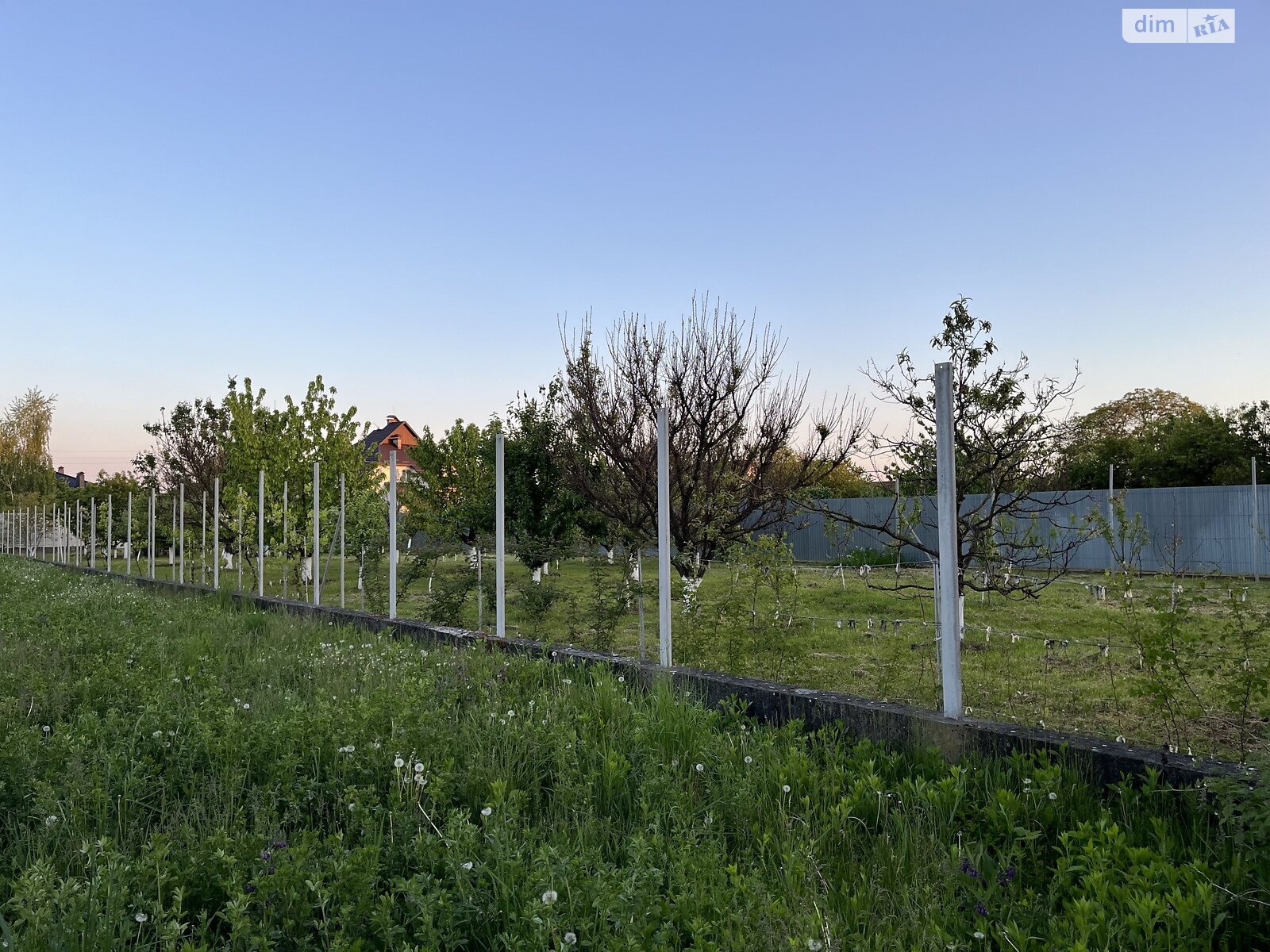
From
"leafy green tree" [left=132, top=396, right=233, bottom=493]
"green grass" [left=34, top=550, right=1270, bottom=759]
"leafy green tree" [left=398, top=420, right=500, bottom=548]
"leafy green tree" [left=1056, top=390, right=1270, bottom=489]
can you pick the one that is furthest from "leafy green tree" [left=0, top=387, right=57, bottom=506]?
"leafy green tree" [left=1056, top=390, right=1270, bottom=489]

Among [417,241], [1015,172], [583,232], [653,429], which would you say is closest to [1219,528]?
[1015,172]

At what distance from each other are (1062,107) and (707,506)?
6191 millimetres

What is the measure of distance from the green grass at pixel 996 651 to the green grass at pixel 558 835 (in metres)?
1.06

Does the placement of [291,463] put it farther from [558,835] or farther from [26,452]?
[26,452]

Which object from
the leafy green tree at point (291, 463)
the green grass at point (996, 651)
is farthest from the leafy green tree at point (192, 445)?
the green grass at point (996, 651)

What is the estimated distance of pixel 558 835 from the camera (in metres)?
2.33

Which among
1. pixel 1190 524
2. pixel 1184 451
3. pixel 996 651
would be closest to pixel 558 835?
pixel 996 651

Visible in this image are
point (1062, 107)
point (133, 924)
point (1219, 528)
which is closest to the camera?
point (133, 924)

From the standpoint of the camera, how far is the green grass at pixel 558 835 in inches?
69.6

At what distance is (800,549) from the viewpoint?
86.2ft

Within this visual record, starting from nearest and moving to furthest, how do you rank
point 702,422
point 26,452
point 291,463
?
point 702,422
point 291,463
point 26,452

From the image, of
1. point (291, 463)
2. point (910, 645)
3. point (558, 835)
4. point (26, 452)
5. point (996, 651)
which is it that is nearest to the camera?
point (558, 835)

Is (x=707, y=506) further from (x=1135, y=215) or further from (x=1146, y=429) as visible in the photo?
(x=1146, y=429)

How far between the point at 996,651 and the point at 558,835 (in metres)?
6.53
